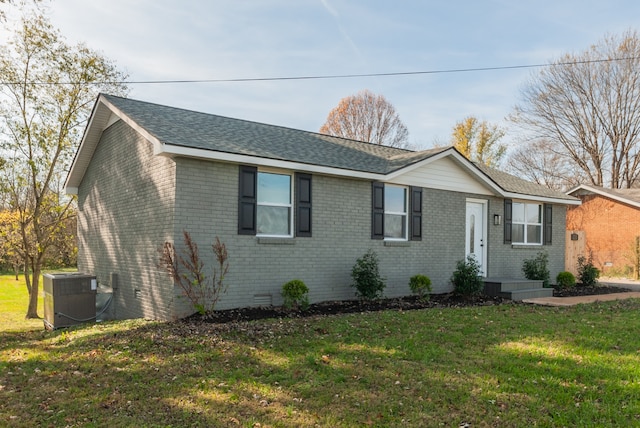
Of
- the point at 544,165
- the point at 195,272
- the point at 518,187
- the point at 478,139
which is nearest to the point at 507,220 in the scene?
the point at 518,187

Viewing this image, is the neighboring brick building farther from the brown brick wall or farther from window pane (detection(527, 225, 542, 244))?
window pane (detection(527, 225, 542, 244))

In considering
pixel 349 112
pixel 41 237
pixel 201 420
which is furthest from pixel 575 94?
pixel 201 420

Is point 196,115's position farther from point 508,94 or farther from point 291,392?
point 508,94

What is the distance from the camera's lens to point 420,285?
38.7ft

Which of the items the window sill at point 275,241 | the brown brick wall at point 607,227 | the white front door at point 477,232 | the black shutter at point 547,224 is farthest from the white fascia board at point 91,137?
the brown brick wall at point 607,227

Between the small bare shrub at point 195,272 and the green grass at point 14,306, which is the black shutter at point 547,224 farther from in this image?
the green grass at point 14,306

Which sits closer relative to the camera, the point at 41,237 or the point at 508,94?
the point at 41,237

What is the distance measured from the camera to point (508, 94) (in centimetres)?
3325

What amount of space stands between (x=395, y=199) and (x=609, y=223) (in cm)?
1714

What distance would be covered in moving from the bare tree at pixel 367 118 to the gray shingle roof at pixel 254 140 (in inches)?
1052

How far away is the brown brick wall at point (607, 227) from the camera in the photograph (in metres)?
23.1

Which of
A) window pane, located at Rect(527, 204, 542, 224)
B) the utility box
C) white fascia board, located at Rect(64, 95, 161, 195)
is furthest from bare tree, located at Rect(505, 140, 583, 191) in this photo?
the utility box

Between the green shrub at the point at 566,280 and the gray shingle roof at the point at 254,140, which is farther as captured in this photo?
the green shrub at the point at 566,280

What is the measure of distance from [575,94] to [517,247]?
22067 mm
